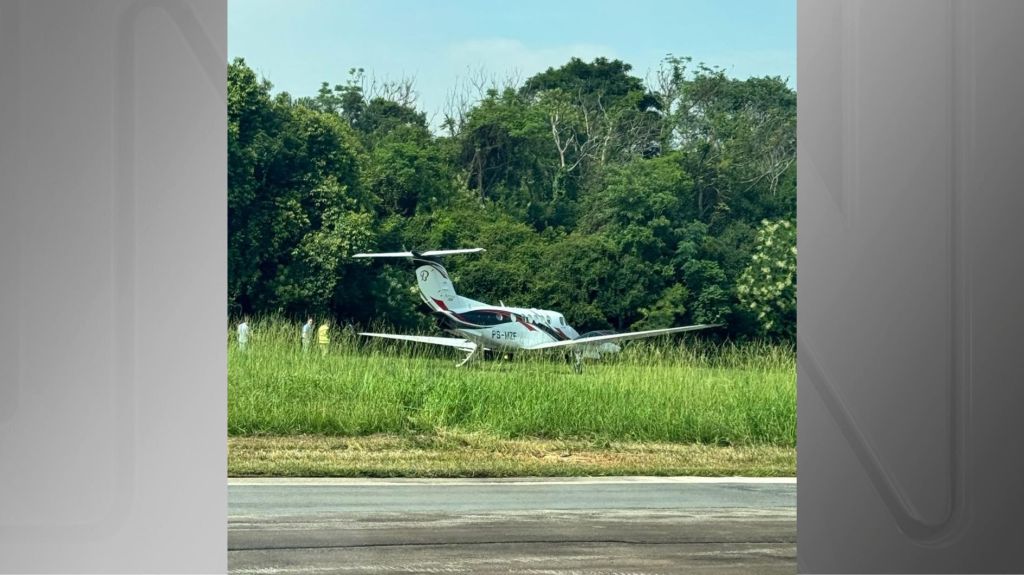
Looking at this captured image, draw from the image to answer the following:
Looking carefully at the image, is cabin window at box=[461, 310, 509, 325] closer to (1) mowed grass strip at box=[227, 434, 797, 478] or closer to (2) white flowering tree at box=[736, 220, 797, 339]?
(2) white flowering tree at box=[736, 220, 797, 339]

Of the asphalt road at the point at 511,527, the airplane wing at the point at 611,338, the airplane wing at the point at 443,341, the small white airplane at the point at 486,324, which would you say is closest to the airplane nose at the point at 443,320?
the small white airplane at the point at 486,324

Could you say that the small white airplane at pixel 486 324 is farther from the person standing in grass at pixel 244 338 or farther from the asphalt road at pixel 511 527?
the asphalt road at pixel 511 527

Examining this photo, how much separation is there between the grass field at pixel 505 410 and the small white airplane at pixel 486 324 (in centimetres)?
558

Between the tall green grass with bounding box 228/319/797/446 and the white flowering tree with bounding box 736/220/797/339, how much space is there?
7.10 metres

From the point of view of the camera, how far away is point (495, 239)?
1986 cm

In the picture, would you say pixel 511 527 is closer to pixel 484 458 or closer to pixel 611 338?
pixel 484 458

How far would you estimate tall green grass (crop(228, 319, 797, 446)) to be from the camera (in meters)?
10.0

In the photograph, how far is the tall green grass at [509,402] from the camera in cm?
1002

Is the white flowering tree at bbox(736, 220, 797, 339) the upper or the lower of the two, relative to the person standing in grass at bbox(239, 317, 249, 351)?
upper

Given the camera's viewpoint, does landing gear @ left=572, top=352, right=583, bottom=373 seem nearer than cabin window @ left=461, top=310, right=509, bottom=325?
Yes

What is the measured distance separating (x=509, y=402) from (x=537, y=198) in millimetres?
9833
